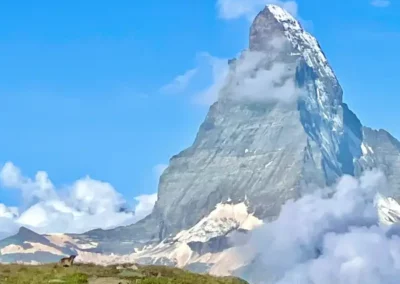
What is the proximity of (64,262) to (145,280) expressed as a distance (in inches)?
347

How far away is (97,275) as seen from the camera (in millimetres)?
42625

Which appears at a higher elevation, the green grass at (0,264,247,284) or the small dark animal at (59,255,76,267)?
the small dark animal at (59,255,76,267)

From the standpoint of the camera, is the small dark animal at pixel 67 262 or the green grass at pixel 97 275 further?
the small dark animal at pixel 67 262

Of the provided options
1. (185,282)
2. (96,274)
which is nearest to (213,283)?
(185,282)

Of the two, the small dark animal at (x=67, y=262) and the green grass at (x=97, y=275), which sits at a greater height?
the small dark animal at (x=67, y=262)

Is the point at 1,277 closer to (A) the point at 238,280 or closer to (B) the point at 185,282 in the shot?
(B) the point at 185,282

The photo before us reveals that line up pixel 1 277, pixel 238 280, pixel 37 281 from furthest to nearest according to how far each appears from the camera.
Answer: pixel 238 280
pixel 1 277
pixel 37 281

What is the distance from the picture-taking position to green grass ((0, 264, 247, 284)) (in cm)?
3984

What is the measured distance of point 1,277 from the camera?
42031 millimetres

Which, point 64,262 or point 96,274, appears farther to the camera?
point 64,262

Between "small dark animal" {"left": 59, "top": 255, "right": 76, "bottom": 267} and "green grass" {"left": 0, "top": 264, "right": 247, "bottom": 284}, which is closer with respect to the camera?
"green grass" {"left": 0, "top": 264, "right": 247, "bottom": 284}

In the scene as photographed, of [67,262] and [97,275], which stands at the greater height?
[67,262]

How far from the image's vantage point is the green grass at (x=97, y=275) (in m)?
39.8

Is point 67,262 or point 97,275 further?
point 67,262
